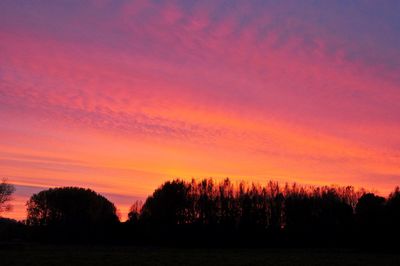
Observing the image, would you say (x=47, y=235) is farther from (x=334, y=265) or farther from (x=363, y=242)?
(x=334, y=265)

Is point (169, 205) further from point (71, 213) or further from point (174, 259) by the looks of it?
point (174, 259)

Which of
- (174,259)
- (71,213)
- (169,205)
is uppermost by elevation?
(169,205)

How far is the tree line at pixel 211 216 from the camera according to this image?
310 feet

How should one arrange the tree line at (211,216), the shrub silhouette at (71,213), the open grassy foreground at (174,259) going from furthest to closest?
the shrub silhouette at (71,213), the tree line at (211,216), the open grassy foreground at (174,259)

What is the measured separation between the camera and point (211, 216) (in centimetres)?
11000

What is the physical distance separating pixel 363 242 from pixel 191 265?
48.1 metres

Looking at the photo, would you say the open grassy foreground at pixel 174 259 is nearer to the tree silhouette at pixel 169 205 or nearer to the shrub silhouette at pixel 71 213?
the tree silhouette at pixel 169 205

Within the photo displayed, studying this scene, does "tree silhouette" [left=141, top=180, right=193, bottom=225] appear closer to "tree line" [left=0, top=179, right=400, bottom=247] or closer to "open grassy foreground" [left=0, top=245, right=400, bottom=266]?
"tree line" [left=0, top=179, right=400, bottom=247]

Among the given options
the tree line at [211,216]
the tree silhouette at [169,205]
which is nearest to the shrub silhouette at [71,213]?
the tree line at [211,216]

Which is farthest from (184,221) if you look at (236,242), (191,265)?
(191,265)

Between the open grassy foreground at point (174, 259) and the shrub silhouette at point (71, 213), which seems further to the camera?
the shrub silhouette at point (71, 213)

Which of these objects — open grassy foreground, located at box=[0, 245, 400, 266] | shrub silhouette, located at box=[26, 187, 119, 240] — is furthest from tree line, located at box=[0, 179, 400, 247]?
open grassy foreground, located at box=[0, 245, 400, 266]

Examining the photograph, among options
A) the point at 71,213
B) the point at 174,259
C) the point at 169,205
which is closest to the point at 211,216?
the point at 169,205

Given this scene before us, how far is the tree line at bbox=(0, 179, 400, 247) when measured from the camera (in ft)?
310
